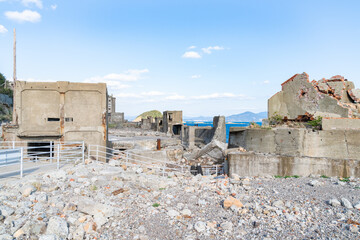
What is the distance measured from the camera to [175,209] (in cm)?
648

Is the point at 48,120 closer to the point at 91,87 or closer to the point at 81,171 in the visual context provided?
the point at 91,87

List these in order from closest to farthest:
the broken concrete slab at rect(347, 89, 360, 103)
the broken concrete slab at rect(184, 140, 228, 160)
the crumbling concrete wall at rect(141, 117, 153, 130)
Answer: the broken concrete slab at rect(347, 89, 360, 103) → the broken concrete slab at rect(184, 140, 228, 160) → the crumbling concrete wall at rect(141, 117, 153, 130)

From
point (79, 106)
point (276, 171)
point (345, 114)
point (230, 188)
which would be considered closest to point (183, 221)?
point (230, 188)

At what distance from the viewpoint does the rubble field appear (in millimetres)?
5188

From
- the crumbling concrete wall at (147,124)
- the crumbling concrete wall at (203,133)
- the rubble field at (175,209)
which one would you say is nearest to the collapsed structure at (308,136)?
the rubble field at (175,209)

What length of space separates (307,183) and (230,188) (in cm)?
254

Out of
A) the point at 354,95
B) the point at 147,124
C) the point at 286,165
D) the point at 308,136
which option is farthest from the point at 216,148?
the point at 147,124

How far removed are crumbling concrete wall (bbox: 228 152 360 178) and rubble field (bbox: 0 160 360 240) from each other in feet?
1.75

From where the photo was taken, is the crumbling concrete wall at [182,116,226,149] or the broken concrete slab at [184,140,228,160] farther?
the crumbling concrete wall at [182,116,226,149]

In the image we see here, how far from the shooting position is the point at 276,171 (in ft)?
30.8

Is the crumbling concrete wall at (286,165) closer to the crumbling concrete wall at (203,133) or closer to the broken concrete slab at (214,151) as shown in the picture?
the broken concrete slab at (214,151)

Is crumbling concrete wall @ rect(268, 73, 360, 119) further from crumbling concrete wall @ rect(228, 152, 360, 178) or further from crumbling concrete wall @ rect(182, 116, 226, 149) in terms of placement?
crumbling concrete wall @ rect(182, 116, 226, 149)

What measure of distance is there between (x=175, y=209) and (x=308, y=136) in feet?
19.1

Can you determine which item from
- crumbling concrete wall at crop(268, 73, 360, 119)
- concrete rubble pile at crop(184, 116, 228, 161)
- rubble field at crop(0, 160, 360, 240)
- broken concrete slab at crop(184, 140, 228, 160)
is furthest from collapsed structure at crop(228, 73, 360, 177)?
broken concrete slab at crop(184, 140, 228, 160)
